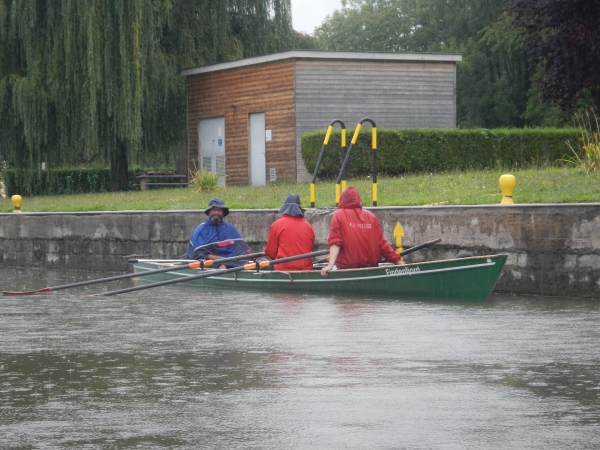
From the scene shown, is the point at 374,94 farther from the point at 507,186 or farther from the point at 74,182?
the point at 74,182

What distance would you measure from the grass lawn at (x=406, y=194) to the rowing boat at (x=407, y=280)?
2668 mm

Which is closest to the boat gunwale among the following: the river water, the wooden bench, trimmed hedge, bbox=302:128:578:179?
the river water

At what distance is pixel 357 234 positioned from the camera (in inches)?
616

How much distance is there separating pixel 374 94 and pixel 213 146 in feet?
18.2

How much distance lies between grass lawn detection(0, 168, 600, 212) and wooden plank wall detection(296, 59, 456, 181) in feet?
10.6

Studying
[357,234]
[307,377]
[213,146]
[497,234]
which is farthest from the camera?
[213,146]

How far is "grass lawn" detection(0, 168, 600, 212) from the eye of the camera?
18.0 meters

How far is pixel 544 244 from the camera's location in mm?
15602

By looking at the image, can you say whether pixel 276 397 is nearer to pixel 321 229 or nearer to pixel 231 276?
pixel 231 276

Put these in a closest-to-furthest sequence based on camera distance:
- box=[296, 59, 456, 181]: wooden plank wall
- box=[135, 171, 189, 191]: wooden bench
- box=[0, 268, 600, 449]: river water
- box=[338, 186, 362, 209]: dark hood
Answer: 1. box=[0, 268, 600, 449]: river water
2. box=[338, 186, 362, 209]: dark hood
3. box=[296, 59, 456, 181]: wooden plank wall
4. box=[135, 171, 189, 191]: wooden bench

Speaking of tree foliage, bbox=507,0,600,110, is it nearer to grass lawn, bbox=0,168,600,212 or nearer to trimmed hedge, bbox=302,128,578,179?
trimmed hedge, bbox=302,128,578,179

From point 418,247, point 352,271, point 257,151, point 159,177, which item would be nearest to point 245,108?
point 257,151

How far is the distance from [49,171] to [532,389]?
27528 millimetres

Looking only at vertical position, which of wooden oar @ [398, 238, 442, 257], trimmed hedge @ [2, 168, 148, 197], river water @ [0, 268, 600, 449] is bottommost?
river water @ [0, 268, 600, 449]
